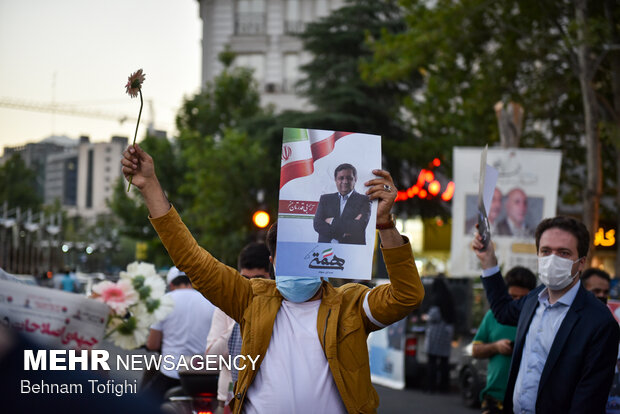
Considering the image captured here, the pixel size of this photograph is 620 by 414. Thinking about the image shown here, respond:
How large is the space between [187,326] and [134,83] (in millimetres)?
4495

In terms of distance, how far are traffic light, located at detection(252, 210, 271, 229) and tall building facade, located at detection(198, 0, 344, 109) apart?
41.5 meters

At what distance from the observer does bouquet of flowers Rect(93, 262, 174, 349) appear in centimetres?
496

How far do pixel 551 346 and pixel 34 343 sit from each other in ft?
9.79

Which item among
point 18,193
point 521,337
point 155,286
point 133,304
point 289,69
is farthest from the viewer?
point 18,193

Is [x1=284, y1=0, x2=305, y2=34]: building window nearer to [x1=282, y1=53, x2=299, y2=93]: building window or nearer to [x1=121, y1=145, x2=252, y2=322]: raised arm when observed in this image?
[x1=282, y1=53, x2=299, y2=93]: building window

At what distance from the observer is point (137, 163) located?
150 inches

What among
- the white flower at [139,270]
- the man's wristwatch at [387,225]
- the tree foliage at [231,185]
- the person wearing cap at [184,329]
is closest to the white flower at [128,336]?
Answer: the white flower at [139,270]

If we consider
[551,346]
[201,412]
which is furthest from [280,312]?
[201,412]

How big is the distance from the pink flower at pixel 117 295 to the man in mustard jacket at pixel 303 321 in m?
1.14

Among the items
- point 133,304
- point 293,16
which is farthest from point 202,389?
point 293,16

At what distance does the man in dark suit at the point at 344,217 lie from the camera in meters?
3.86

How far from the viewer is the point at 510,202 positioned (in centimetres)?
1372

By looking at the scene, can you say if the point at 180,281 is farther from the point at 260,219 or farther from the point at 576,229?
the point at 260,219

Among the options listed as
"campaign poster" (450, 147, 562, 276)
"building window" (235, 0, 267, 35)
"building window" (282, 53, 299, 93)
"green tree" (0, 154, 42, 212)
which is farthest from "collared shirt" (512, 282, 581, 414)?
"green tree" (0, 154, 42, 212)
